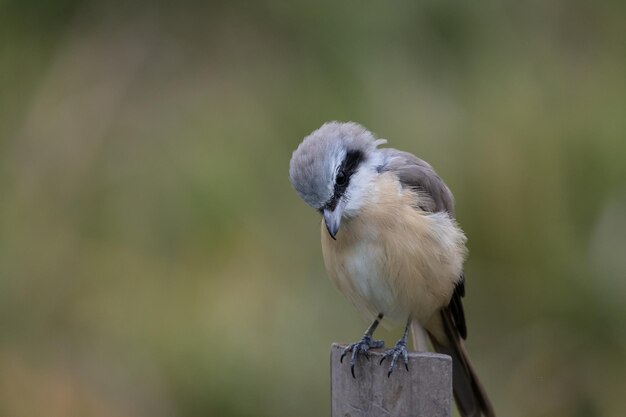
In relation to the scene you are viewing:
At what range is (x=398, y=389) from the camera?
3203 millimetres

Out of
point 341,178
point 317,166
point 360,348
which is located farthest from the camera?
point 341,178

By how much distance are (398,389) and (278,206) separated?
3486mm

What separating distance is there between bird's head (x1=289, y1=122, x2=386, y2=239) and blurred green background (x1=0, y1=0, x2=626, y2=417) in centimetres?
199

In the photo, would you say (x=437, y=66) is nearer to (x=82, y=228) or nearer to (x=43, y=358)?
(x=82, y=228)

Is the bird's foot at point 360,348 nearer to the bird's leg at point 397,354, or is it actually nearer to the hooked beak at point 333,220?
the bird's leg at point 397,354

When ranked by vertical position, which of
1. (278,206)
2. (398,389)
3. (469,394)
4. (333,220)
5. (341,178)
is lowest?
(469,394)

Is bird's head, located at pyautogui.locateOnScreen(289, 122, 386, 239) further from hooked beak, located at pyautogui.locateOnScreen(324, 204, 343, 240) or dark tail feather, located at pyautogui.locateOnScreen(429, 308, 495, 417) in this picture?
dark tail feather, located at pyautogui.locateOnScreen(429, 308, 495, 417)

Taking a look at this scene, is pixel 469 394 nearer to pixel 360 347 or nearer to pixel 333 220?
pixel 360 347

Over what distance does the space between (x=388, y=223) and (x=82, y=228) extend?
2858 millimetres

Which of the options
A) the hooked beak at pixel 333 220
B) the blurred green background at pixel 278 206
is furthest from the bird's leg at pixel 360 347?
the blurred green background at pixel 278 206

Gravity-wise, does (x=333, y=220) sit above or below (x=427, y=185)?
below

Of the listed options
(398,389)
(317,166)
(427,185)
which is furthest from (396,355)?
(427,185)

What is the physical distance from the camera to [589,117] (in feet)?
21.5

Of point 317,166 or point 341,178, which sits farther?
point 341,178
